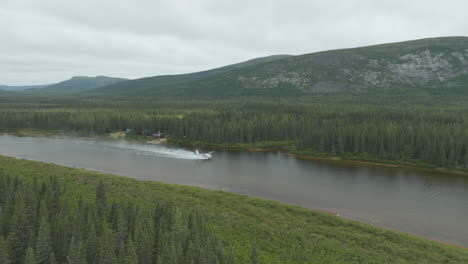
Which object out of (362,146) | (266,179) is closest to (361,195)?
(266,179)

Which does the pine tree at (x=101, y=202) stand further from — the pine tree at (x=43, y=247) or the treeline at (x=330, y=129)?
the treeline at (x=330, y=129)

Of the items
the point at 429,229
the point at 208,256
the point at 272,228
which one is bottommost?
the point at 429,229

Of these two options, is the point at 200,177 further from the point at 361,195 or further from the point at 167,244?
the point at 167,244

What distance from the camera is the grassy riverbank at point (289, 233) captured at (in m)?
27.6

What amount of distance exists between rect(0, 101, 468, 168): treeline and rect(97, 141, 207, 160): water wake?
516 inches

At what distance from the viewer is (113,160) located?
237 feet

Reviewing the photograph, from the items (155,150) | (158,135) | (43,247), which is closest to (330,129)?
(155,150)

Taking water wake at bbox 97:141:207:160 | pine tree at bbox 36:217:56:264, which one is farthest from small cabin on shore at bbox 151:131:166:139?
pine tree at bbox 36:217:56:264

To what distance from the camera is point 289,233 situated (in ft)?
104

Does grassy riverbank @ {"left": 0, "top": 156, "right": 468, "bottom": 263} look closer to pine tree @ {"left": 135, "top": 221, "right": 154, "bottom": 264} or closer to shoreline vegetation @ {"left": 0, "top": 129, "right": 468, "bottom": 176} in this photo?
pine tree @ {"left": 135, "top": 221, "right": 154, "bottom": 264}

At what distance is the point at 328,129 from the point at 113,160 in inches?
2404

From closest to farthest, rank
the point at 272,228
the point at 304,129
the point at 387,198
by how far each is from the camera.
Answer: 1. the point at 272,228
2. the point at 387,198
3. the point at 304,129

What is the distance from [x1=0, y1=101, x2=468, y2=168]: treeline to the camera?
67875 mm

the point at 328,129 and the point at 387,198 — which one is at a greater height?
the point at 328,129
